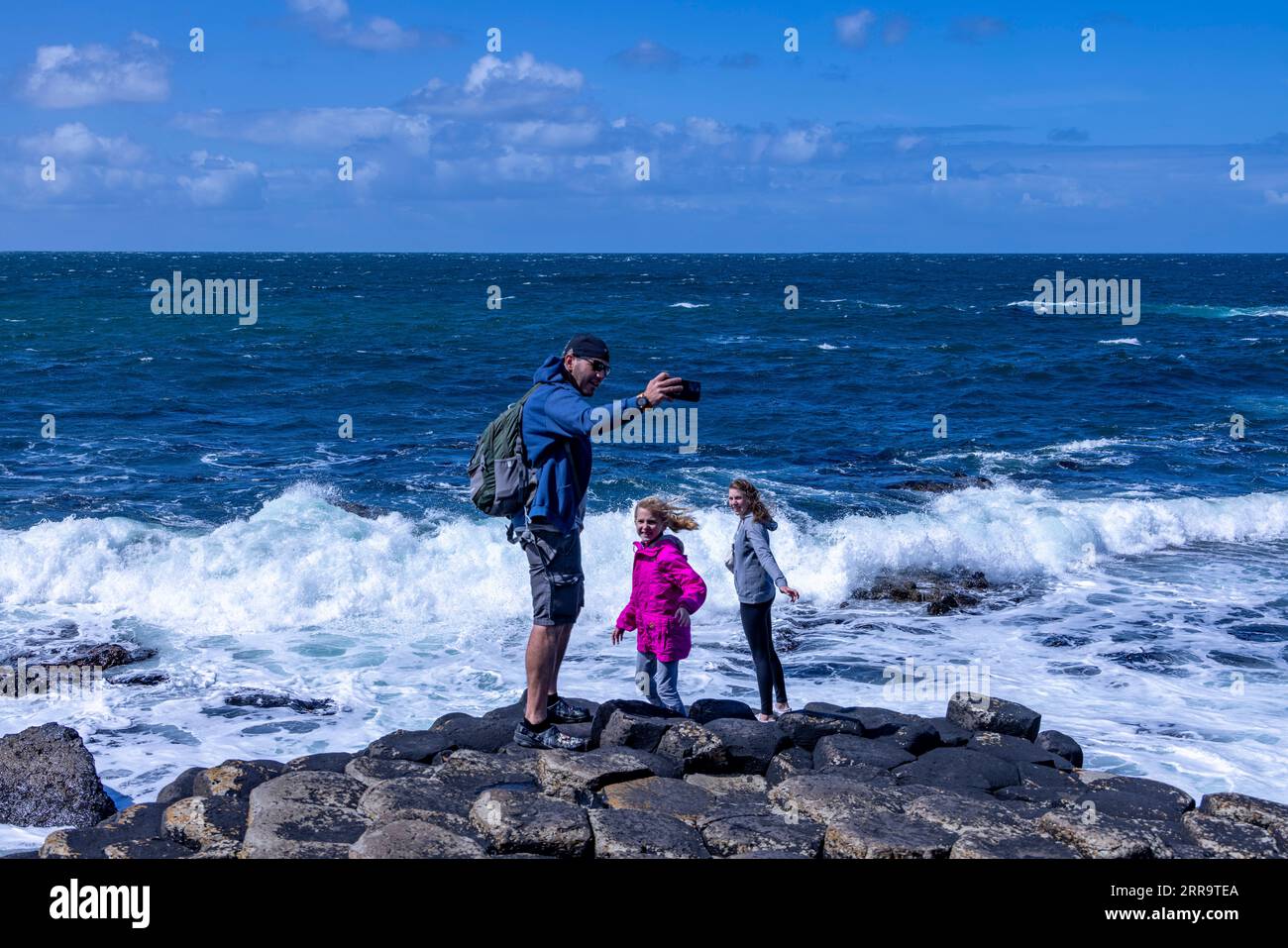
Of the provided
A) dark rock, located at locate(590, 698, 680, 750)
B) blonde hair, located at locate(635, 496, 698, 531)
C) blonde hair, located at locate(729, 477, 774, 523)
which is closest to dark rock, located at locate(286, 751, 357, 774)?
dark rock, located at locate(590, 698, 680, 750)

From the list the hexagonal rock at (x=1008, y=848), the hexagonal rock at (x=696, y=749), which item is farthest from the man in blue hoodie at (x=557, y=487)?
the hexagonal rock at (x=1008, y=848)

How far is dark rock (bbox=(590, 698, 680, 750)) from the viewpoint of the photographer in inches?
247

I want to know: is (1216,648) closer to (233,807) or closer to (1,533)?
(233,807)

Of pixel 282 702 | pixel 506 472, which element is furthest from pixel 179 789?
pixel 282 702

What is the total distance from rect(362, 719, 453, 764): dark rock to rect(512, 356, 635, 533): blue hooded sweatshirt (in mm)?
1573

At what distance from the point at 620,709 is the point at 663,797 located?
2.85 ft

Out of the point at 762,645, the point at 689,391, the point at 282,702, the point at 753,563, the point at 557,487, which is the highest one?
the point at 689,391

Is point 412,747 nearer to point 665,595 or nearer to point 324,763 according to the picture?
point 324,763

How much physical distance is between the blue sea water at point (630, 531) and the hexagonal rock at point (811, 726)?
8.43ft

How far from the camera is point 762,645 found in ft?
23.4

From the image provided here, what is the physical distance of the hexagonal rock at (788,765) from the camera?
6.04 meters

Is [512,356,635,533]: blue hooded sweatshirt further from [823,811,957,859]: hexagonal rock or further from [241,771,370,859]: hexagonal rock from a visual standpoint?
[823,811,957,859]: hexagonal rock

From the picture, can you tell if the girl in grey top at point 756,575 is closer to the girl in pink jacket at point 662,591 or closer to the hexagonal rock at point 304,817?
the girl in pink jacket at point 662,591

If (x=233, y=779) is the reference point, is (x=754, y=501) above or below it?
above
